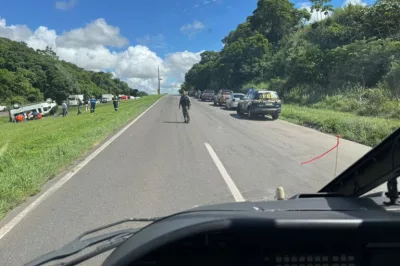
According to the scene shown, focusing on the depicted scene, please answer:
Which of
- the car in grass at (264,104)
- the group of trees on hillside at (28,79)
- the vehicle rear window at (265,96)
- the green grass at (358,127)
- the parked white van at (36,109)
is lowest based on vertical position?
the parked white van at (36,109)

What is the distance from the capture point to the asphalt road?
17.9ft

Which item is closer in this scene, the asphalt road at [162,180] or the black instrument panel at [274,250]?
the black instrument panel at [274,250]

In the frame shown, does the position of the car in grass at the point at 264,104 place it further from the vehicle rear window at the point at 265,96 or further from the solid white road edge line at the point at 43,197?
the solid white road edge line at the point at 43,197

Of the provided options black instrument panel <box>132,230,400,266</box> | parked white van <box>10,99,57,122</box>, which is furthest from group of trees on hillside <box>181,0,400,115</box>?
parked white van <box>10,99,57,122</box>

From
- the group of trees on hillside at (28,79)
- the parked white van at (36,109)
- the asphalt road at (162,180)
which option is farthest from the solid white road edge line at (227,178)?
the group of trees on hillside at (28,79)

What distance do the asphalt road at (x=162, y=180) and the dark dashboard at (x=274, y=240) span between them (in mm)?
3225

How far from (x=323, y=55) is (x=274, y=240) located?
37476 millimetres

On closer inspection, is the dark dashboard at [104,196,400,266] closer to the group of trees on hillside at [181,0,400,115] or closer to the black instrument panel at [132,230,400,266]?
the black instrument panel at [132,230,400,266]

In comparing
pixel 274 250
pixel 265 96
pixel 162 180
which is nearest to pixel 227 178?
pixel 162 180

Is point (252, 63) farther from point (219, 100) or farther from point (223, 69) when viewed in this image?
point (219, 100)

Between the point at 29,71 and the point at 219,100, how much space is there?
53279 mm

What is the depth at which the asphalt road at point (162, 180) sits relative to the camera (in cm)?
545

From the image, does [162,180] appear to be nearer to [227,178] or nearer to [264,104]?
[227,178]

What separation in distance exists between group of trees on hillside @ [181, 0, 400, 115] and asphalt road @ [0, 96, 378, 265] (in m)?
13.4
